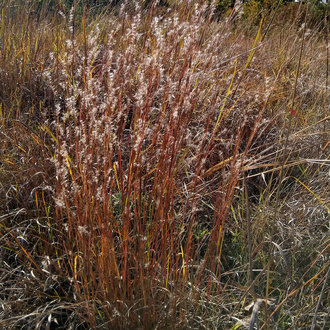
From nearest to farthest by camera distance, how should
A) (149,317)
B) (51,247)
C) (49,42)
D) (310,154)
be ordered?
(149,317), (51,247), (310,154), (49,42)

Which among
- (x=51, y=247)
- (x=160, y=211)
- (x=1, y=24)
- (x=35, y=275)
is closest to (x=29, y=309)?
(x=35, y=275)

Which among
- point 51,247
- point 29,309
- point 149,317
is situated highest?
point 149,317

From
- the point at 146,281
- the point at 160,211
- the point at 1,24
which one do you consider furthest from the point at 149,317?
the point at 1,24

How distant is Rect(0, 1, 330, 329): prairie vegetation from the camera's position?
118cm

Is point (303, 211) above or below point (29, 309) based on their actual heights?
above

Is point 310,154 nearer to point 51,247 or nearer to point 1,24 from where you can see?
point 51,247

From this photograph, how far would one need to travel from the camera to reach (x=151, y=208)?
183 cm

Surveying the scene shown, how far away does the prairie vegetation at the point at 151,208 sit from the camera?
46.5 inches

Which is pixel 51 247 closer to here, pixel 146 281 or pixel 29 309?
pixel 29 309

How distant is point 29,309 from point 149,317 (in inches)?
19.6

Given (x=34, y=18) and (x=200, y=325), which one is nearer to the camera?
(x=200, y=325)

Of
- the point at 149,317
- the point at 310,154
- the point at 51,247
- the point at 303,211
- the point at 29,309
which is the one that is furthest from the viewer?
the point at 310,154

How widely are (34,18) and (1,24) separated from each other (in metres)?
0.29

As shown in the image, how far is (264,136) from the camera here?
2443 mm
